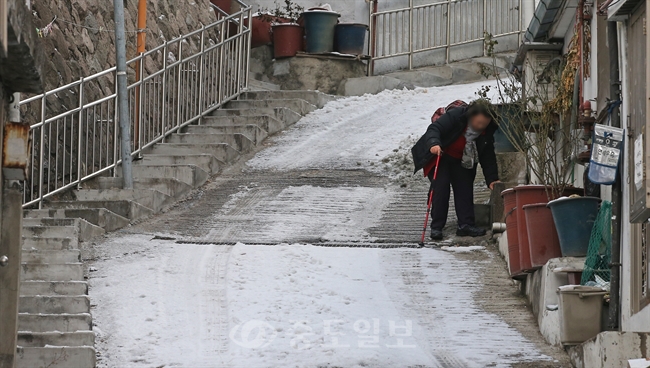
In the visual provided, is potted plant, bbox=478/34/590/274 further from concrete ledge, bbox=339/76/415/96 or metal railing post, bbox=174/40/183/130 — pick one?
concrete ledge, bbox=339/76/415/96

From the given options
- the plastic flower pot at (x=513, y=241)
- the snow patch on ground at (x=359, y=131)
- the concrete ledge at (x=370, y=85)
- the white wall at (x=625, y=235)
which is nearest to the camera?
the white wall at (x=625, y=235)

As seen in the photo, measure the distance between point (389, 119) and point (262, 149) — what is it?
217 cm

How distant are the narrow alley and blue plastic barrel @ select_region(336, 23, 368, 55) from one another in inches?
228

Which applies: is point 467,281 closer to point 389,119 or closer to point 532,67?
point 532,67

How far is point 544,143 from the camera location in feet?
34.6

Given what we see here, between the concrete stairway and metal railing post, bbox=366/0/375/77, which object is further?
metal railing post, bbox=366/0/375/77

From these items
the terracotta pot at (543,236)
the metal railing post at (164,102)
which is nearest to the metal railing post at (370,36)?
the metal railing post at (164,102)

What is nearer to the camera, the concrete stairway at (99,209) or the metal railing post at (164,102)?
the concrete stairway at (99,209)

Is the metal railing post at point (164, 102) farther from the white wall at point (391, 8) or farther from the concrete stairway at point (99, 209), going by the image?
the white wall at point (391, 8)

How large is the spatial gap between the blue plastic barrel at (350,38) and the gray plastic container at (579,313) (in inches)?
480

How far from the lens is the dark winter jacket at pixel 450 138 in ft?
39.3

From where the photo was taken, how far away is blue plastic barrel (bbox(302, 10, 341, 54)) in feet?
65.4

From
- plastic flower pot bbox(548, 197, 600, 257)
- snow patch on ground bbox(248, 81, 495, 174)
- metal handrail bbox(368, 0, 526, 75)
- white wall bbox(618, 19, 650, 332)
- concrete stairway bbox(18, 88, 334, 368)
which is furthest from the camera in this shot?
metal handrail bbox(368, 0, 526, 75)

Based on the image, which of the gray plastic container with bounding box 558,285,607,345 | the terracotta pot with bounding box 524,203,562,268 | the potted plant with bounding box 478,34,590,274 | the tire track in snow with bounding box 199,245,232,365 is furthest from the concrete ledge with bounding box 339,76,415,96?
the gray plastic container with bounding box 558,285,607,345
